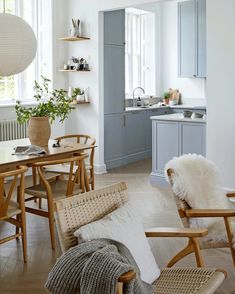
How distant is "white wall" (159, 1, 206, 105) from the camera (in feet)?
34.2

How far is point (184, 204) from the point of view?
3703 millimetres

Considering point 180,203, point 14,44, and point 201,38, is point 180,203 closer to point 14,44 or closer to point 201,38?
point 14,44

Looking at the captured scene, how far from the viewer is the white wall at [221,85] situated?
246 inches

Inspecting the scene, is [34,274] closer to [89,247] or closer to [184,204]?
[184,204]

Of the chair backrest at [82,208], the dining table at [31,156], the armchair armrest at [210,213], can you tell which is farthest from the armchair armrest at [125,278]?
the dining table at [31,156]

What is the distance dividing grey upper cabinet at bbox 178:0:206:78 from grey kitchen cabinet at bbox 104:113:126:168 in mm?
2071

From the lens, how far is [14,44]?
4.76 m

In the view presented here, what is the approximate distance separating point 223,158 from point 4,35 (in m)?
3.20

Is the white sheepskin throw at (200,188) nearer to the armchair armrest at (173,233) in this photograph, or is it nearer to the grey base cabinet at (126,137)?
the armchair armrest at (173,233)

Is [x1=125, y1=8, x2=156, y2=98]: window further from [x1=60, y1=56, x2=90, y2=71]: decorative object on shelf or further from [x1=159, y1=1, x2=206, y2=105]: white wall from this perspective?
[x1=60, y1=56, x2=90, y2=71]: decorative object on shelf

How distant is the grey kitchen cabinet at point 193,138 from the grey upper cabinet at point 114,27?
2.15 meters

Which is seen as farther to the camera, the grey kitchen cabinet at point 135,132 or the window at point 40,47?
the grey kitchen cabinet at point 135,132

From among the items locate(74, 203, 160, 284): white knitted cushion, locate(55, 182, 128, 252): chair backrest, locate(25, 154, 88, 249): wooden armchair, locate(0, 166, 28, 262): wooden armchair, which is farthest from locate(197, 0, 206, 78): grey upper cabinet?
locate(74, 203, 160, 284): white knitted cushion

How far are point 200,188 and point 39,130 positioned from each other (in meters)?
2.06
